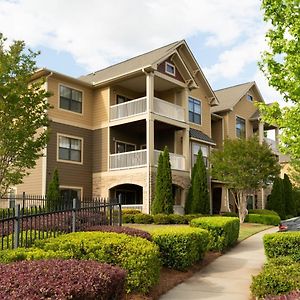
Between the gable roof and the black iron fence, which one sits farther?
the gable roof

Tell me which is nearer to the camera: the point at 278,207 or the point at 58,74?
the point at 58,74

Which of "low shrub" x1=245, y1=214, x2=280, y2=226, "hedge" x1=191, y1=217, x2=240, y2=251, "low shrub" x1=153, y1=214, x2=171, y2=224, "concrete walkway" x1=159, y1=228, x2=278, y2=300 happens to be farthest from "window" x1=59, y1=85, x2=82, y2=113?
"concrete walkway" x1=159, y1=228, x2=278, y2=300

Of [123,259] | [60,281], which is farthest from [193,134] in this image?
[60,281]

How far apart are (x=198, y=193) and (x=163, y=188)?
9.97 ft

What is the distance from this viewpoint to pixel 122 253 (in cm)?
831

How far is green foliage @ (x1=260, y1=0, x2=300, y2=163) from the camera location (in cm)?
1258

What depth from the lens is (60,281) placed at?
5.23 meters

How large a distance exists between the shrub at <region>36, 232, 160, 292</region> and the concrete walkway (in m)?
0.73

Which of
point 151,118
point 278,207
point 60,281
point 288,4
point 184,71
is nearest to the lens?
point 60,281

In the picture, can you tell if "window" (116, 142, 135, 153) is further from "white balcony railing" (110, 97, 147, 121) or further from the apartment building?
"white balcony railing" (110, 97, 147, 121)

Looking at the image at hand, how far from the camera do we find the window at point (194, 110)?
3042 cm

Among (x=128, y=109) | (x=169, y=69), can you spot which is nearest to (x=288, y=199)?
(x=169, y=69)

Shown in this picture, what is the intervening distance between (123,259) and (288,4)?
913cm

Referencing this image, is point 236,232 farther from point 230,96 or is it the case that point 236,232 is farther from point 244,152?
point 230,96
